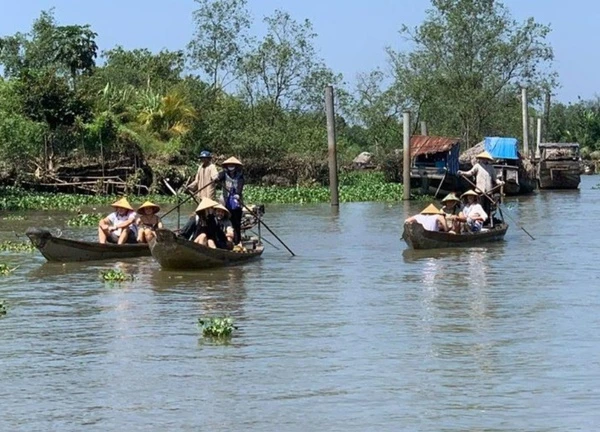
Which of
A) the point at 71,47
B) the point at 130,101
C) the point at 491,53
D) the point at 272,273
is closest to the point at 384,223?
the point at 272,273

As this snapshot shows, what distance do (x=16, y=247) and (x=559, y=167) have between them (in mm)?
27264

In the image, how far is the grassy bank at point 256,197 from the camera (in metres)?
31.8

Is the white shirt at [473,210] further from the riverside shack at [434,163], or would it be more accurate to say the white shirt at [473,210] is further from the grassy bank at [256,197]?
the riverside shack at [434,163]

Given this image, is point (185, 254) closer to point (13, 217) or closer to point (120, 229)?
point (120, 229)

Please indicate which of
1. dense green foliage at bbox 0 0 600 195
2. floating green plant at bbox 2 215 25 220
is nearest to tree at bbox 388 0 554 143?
dense green foliage at bbox 0 0 600 195

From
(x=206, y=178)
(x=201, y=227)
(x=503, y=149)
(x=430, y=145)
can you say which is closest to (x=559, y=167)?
(x=503, y=149)

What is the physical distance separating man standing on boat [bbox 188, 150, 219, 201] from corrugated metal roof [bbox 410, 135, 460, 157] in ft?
67.3

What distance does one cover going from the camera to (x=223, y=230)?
16984 millimetres

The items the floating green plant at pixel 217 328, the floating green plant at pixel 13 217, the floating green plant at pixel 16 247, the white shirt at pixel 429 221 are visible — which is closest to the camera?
the floating green plant at pixel 217 328

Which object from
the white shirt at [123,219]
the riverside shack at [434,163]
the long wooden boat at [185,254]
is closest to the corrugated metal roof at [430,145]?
the riverside shack at [434,163]

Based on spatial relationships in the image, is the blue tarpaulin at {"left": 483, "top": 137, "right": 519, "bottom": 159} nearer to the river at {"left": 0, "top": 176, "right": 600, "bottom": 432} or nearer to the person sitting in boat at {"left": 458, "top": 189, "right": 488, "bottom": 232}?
the person sitting in boat at {"left": 458, "top": 189, "right": 488, "bottom": 232}

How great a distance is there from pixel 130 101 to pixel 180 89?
2.87 meters

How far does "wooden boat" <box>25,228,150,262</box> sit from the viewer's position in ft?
56.9

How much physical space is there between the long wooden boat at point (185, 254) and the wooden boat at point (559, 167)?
28447 millimetres
